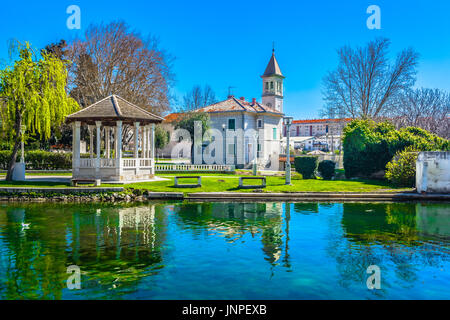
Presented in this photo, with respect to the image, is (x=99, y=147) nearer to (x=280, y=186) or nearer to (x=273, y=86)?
(x=280, y=186)

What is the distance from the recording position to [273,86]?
60.2 m

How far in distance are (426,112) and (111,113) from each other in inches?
1577

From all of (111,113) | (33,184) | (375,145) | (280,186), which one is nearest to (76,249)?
(33,184)

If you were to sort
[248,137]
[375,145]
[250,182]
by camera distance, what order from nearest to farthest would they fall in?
[250,182] → [375,145] → [248,137]

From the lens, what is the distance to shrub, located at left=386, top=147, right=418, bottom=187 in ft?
78.4

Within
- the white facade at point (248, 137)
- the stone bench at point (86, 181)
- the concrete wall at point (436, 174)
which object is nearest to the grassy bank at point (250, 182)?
the stone bench at point (86, 181)

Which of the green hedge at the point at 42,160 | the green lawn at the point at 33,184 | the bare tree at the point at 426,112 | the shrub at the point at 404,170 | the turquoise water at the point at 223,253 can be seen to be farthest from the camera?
the bare tree at the point at 426,112

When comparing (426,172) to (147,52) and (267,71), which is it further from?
(267,71)

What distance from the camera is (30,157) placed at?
1260 inches

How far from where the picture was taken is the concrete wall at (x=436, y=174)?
21.1 m

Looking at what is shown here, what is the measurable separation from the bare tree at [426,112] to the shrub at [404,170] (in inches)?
938

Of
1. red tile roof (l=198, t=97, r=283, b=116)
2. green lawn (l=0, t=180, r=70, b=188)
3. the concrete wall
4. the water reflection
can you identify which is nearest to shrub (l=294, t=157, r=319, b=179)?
the concrete wall

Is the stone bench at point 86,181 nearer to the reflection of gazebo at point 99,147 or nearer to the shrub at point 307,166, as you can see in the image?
the reflection of gazebo at point 99,147

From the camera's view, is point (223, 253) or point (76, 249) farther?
point (76, 249)
